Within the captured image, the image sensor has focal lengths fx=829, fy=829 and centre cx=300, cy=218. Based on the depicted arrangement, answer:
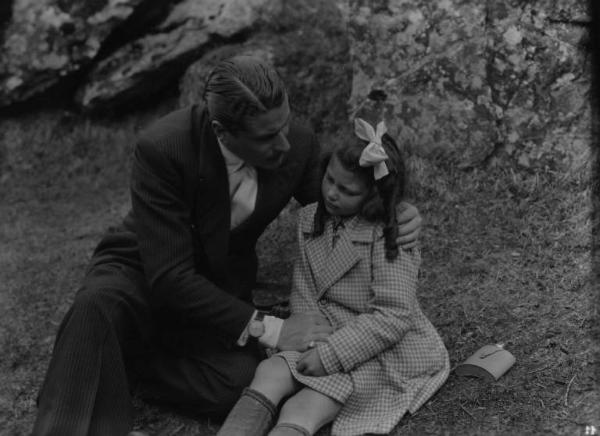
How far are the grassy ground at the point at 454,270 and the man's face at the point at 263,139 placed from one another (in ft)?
3.68

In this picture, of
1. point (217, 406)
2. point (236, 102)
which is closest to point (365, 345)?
point (217, 406)

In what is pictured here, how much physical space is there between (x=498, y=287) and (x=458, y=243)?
0.45 m

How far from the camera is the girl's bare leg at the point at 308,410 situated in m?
3.02

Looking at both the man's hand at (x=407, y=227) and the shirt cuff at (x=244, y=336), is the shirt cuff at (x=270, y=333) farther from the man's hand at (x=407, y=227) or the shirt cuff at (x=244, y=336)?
the man's hand at (x=407, y=227)

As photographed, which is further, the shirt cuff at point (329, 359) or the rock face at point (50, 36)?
the rock face at point (50, 36)

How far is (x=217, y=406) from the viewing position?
333cm

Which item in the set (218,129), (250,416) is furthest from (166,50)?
(250,416)

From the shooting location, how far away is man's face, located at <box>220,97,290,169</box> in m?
2.97

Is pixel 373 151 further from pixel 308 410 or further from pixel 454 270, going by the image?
pixel 454 270

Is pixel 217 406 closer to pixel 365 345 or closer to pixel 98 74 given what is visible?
pixel 365 345

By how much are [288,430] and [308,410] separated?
0.12 m

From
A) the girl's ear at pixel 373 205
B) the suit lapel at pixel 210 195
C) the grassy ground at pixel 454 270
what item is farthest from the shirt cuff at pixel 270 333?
the girl's ear at pixel 373 205

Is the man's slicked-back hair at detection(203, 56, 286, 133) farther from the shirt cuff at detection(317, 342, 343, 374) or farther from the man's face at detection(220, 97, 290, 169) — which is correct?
the shirt cuff at detection(317, 342, 343, 374)

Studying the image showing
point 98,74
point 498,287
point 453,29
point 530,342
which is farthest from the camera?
point 98,74
